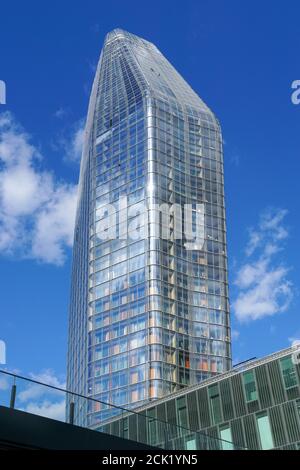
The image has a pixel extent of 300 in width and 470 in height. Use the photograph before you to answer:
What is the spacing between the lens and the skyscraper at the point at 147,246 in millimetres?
90250

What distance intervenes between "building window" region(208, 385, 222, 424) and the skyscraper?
1154 inches

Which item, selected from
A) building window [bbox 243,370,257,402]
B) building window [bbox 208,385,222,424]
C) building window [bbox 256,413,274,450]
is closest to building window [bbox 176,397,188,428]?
building window [bbox 208,385,222,424]

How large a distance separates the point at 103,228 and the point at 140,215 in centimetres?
747

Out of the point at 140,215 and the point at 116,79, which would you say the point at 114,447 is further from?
the point at 116,79

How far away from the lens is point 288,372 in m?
50.9

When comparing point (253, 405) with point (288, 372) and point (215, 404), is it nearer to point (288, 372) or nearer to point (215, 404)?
point (215, 404)

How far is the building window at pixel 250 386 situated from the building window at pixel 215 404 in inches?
124

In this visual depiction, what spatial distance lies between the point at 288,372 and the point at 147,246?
47.9m

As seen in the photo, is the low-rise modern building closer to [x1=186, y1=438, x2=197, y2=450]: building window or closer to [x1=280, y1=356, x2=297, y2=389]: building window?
[x1=280, y1=356, x2=297, y2=389]: building window

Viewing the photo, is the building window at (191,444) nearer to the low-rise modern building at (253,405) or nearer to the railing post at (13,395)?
the railing post at (13,395)

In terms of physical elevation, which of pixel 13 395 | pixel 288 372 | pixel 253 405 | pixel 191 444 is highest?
pixel 288 372

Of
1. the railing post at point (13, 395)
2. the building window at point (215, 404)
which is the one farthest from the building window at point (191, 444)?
the building window at point (215, 404)

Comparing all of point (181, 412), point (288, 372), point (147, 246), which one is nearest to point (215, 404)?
point (181, 412)

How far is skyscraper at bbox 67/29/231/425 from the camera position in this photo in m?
90.2
